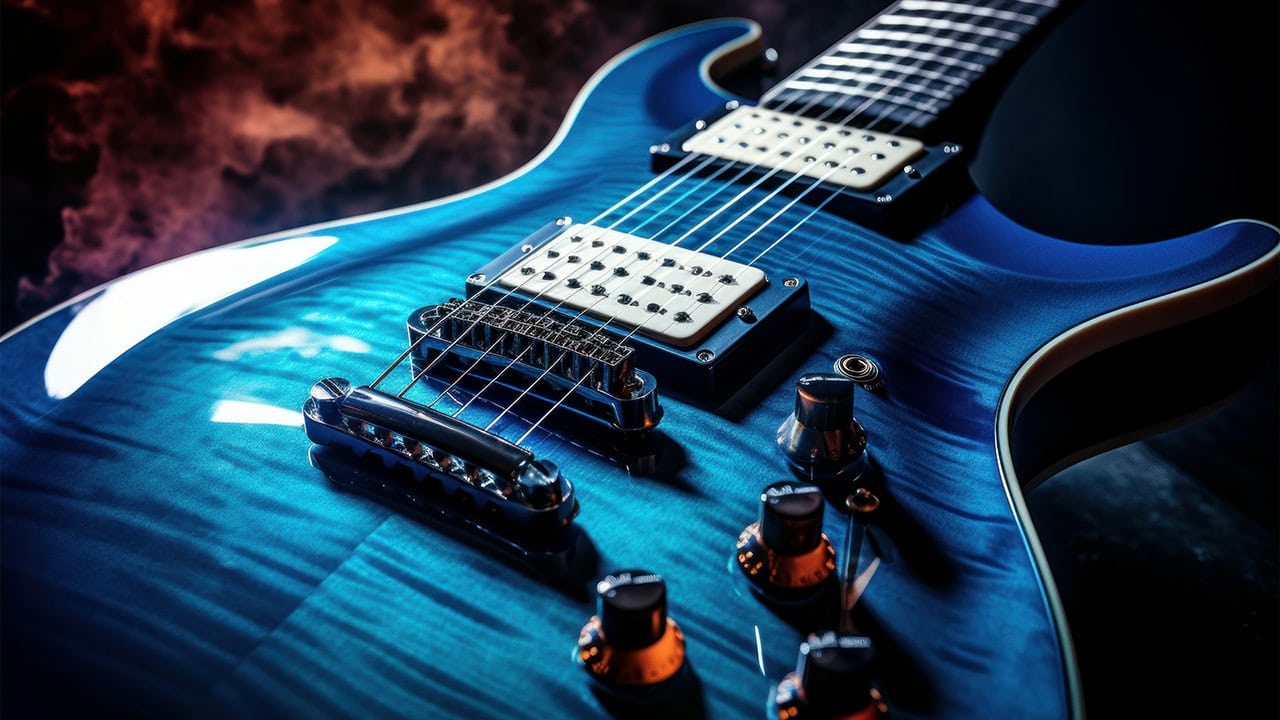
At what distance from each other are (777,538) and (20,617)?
0.49 m

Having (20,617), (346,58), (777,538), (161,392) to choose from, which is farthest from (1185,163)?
(20,617)

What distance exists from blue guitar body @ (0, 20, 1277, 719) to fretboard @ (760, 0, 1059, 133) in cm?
23

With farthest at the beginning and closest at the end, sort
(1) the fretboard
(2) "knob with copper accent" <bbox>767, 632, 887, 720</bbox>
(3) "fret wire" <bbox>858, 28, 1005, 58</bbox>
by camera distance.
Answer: (3) "fret wire" <bbox>858, 28, 1005, 58</bbox>, (1) the fretboard, (2) "knob with copper accent" <bbox>767, 632, 887, 720</bbox>

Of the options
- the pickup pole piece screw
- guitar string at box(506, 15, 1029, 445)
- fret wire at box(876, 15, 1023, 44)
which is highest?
fret wire at box(876, 15, 1023, 44)

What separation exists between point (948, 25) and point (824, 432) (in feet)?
3.19

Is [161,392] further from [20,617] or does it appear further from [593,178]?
[593,178]

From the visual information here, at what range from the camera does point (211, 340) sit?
89 centimetres

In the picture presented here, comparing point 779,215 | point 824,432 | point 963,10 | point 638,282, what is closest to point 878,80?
point 963,10

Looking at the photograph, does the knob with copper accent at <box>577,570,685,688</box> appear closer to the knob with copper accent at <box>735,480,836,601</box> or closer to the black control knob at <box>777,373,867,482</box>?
the knob with copper accent at <box>735,480,836,601</box>

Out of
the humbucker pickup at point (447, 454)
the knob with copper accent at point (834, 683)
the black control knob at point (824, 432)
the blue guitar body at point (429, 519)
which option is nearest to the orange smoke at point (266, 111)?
the blue guitar body at point (429, 519)

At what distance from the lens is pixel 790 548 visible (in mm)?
625

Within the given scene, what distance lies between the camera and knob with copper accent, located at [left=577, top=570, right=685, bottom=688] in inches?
22.3

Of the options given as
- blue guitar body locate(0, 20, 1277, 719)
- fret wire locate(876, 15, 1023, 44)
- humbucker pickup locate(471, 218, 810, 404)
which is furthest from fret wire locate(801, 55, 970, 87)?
humbucker pickup locate(471, 218, 810, 404)

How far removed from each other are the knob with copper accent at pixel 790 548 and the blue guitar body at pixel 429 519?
0.02m
